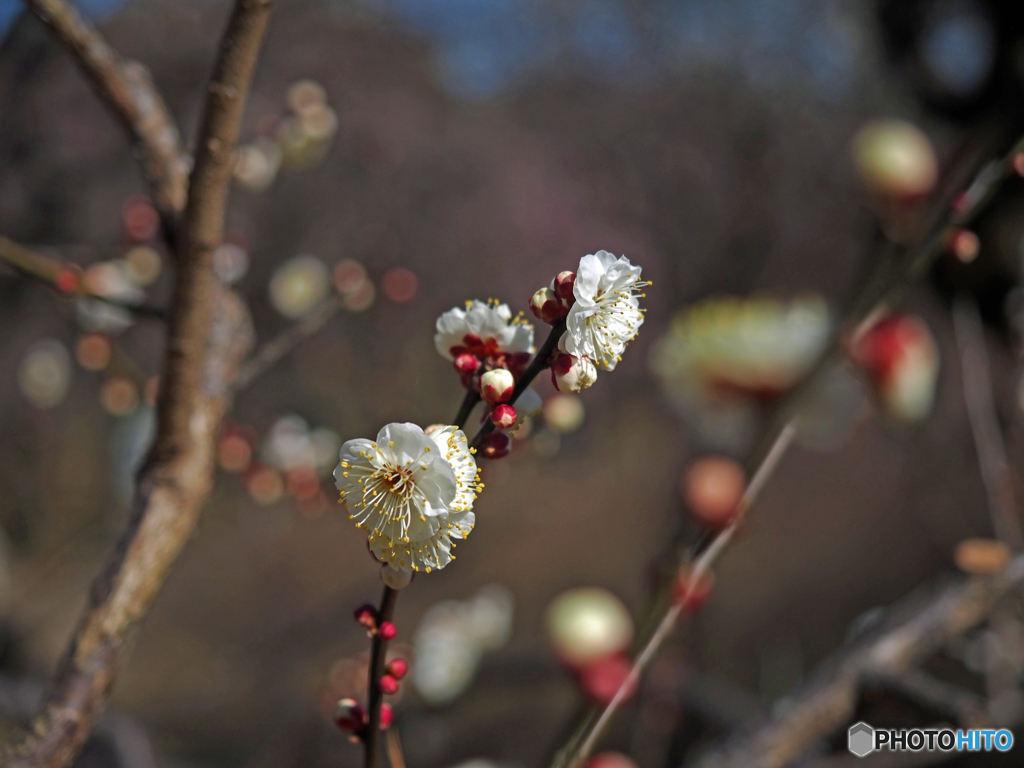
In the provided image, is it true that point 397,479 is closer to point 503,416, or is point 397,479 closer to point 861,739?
point 503,416

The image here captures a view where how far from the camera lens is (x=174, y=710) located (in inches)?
63.9

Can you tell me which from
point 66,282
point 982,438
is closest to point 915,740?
point 982,438

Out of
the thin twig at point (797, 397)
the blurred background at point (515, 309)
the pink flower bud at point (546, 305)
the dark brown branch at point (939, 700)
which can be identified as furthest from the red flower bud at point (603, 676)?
the blurred background at point (515, 309)

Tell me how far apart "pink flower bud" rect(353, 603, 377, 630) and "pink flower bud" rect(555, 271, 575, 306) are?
0.15m

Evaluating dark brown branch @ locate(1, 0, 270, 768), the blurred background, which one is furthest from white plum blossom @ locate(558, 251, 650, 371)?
A: the blurred background

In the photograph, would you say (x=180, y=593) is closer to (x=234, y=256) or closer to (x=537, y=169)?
(x=234, y=256)

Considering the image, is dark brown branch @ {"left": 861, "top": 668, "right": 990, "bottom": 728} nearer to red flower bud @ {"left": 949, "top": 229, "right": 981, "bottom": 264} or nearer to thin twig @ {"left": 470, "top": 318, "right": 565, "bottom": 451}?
red flower bud @ {"left": 949, "top": 229, "right": 981, "bottom": 264}

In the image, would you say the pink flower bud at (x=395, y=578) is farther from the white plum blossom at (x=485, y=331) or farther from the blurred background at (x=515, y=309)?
the blurred background at (x=515, y=309)

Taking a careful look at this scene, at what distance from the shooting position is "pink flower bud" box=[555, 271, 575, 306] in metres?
0.29

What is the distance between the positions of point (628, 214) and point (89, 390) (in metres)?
2.00

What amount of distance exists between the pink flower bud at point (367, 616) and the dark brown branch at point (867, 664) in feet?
1.92

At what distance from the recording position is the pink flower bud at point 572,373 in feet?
0.91

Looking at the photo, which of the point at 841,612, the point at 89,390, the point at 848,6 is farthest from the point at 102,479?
the point at 848,6

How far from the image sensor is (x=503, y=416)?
270 mm
